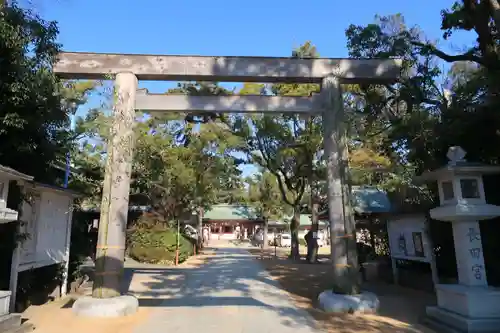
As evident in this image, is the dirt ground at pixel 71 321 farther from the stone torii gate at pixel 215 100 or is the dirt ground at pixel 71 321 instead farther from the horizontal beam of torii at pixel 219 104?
the horizontal beam of torii at pixel 219 104

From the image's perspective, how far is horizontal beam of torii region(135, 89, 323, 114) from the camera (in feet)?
29.1

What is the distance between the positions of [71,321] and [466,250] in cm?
730

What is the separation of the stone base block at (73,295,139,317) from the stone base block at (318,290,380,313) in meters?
4.16

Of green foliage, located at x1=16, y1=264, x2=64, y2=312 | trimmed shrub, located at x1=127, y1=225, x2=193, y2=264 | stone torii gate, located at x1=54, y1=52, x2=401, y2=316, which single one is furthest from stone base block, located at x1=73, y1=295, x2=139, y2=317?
trimmed shrub, located at x1=127, y1=225, x2=193, y2=264

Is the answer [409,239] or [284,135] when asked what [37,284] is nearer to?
[409,239]

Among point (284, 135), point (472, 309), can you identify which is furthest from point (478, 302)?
point (284, 135)

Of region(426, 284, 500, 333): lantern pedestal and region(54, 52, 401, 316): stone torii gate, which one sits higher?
region(54, 52, 401, 316): stone torii gate

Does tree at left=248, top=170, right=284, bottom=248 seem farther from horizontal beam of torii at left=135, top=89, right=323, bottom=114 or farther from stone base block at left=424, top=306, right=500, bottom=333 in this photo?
stone base block at left=424, top=306, right=500, bottom=333

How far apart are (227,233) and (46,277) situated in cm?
4270

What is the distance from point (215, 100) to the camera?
894 cm

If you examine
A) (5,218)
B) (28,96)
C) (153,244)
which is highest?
(28,96)

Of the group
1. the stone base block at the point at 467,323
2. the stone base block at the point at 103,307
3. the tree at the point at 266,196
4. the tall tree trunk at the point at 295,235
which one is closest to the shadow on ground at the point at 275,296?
the stone base block at the point at 467,323

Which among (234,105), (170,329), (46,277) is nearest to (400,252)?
Result: (234,105)

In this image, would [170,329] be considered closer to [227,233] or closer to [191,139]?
[191,139]
